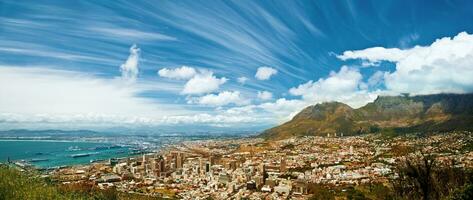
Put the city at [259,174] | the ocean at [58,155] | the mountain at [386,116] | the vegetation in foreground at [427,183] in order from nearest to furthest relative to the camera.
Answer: the vegetation in foreground at [427,183], the city at [259,174], the ocean at [58,155], the mountain at [386,116]

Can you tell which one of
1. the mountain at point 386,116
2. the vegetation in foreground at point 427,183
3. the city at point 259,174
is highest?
the mountain at point 386,116

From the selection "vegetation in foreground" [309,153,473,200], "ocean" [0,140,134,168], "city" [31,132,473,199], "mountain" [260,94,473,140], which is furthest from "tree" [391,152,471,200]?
"mountain" [260,94,473,140]

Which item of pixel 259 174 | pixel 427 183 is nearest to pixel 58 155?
pixel 259 174

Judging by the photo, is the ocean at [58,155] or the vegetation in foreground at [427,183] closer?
the vegetation in foreground at [427,183]

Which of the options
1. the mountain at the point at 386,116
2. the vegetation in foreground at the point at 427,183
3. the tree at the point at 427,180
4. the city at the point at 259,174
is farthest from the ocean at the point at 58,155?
the tree at the point at 427,180

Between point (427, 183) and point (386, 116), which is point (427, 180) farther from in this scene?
point (386, 116)

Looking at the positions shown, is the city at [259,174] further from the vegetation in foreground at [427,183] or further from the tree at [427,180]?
the tree at [427,180]

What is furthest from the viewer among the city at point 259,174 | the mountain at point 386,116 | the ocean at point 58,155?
the mountain at point 386,116

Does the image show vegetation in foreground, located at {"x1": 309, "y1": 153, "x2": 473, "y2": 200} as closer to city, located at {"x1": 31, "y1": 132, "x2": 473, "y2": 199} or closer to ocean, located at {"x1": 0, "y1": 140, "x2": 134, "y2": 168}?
city, located at {"x1": 31, "y1": 132, "x2": 473, "y2": 199}

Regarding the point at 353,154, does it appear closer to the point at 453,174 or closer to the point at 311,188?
the point at 311,188
